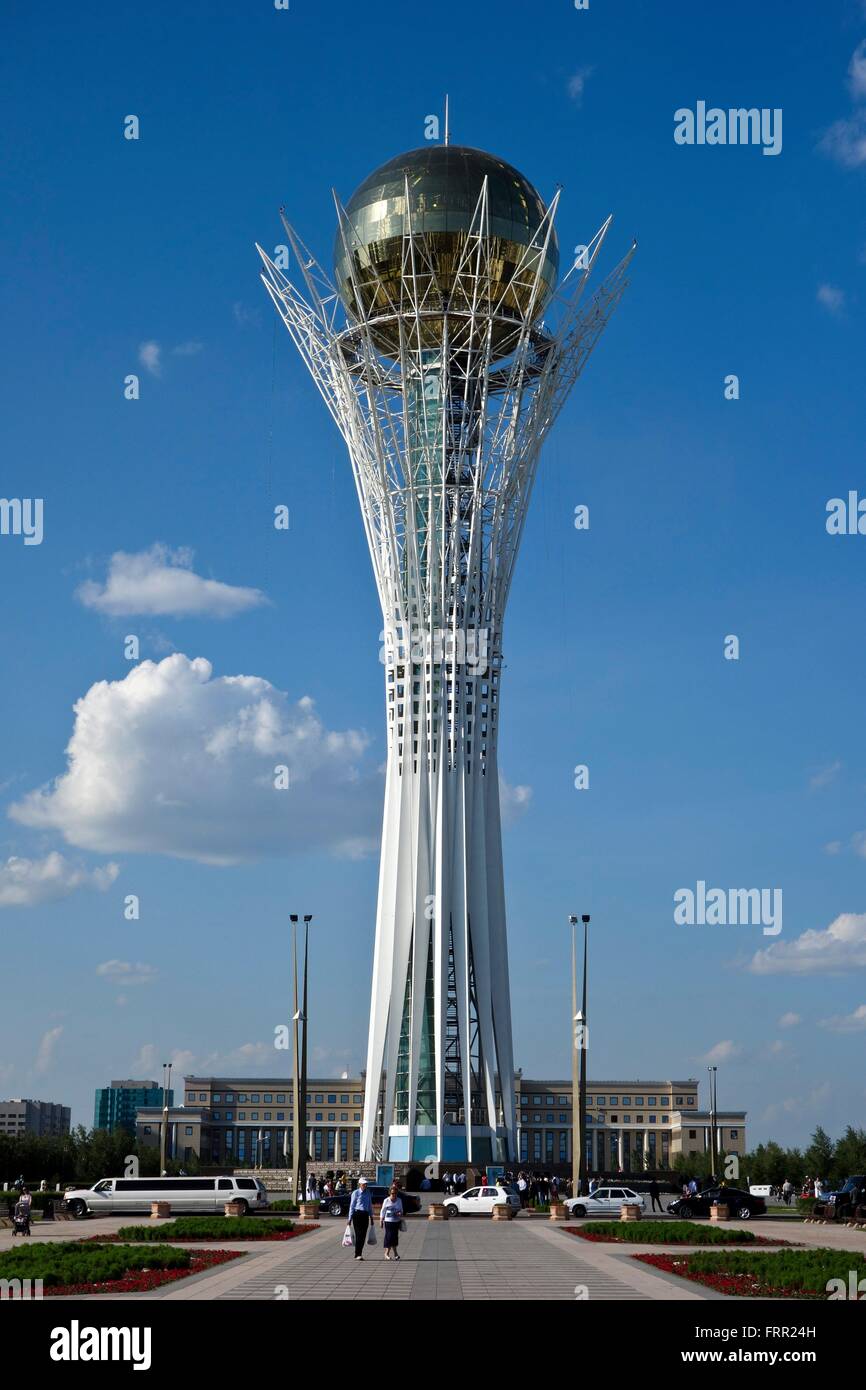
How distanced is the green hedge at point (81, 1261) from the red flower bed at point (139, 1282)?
161 mm

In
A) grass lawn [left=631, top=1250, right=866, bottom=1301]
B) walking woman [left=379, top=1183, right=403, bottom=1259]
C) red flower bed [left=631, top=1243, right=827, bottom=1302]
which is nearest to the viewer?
red flower bed [left=631, top=1243, right=827, bottom=1302]

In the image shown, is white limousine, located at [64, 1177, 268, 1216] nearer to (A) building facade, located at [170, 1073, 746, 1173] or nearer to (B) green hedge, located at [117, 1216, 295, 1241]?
(B) green hedge, located at [117, 1216, 295, 1241]

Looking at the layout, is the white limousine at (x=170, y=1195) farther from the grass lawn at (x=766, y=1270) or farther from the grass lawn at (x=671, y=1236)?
the grass lawn at (x=766, y=1270)

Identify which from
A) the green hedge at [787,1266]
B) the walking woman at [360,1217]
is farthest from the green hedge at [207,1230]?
the green hedge at [787,1266]

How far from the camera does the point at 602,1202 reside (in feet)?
188

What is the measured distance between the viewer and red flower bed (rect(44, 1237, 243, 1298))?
87.2ft

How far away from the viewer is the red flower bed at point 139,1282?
87.2 ft

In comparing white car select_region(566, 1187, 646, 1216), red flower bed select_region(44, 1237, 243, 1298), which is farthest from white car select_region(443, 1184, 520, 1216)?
red flower bed select_region(44, 1237, 243, 1298)

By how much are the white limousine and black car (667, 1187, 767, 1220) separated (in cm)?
1450

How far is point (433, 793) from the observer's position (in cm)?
7912

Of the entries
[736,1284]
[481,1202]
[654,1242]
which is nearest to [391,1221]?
[736,1284]

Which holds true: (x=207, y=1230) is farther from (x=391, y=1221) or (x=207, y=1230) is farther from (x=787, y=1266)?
(x=787, y=1266)
